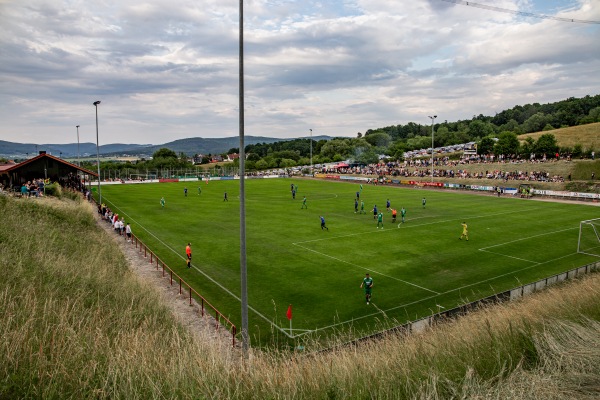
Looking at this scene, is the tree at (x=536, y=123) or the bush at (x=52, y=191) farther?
the tree at (x=536, y=123)

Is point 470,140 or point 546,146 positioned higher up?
point 470,140

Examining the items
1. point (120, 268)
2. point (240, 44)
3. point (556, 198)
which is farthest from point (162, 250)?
point (556, 198)

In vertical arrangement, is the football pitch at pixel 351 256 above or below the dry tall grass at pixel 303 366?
below

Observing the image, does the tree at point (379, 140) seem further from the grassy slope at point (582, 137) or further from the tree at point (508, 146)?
the tree at point (508, 146)

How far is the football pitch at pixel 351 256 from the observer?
1756 centimetres

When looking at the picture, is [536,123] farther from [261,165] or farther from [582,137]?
[261,165]

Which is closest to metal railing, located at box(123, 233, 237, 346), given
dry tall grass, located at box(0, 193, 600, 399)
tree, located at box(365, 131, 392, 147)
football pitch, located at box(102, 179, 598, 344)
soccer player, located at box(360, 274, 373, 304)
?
football pitch, located at box(102, 179, 598, 344)

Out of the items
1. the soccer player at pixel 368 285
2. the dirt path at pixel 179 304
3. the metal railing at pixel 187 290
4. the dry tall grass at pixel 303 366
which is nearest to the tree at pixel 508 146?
the metal railing at pixel 187 290

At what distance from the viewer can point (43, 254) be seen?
14.1 meters

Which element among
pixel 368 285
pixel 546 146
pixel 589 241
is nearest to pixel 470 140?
pixel 546 146

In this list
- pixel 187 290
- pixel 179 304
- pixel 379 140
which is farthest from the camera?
pixel 379 140

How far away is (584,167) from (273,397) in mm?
79166

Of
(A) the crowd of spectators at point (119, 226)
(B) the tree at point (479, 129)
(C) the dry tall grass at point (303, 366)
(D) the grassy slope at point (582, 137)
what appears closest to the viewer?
(C) the dry tall grass at point (303, 366)

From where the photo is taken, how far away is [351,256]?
2567 centimetres
